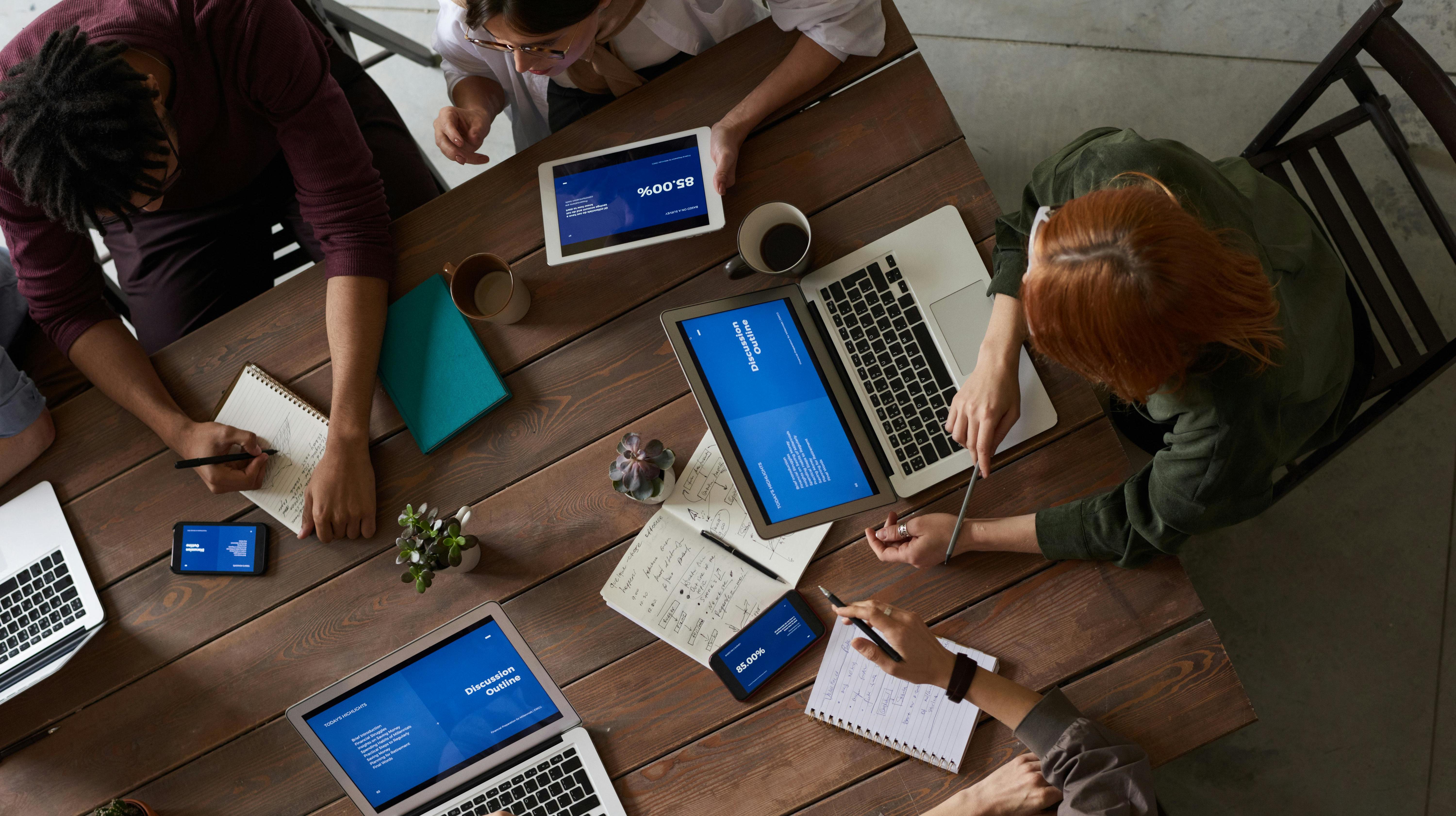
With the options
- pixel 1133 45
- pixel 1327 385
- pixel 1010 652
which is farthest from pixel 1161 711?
pixel 1133 45

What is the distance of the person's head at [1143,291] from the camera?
0.86m

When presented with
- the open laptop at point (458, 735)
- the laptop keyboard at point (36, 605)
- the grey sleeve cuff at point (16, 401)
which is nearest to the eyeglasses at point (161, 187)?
the grey sleeve cuff at point (16, 401)

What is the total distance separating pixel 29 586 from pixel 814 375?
4.78 ft

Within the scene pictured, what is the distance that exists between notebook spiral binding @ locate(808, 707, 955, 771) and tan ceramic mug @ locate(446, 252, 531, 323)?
0.81 meters

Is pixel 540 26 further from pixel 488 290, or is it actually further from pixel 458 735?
→ pixel 458 735

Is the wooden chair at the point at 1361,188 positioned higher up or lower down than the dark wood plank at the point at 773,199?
lower down

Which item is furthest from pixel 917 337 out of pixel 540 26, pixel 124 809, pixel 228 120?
pixel 124 809

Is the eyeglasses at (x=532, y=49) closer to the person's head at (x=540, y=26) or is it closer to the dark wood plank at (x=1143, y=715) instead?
the person's head at (x=540, y=26)

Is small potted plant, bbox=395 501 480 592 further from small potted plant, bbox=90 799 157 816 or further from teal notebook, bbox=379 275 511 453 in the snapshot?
small potted plant, bbox=90 799 157 816

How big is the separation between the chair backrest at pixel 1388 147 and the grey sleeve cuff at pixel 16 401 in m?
2.25

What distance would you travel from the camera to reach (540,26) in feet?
3.98

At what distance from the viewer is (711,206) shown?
140 centimetres

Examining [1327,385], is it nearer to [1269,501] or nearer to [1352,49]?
[1269,501]

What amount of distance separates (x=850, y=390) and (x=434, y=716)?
82cm
